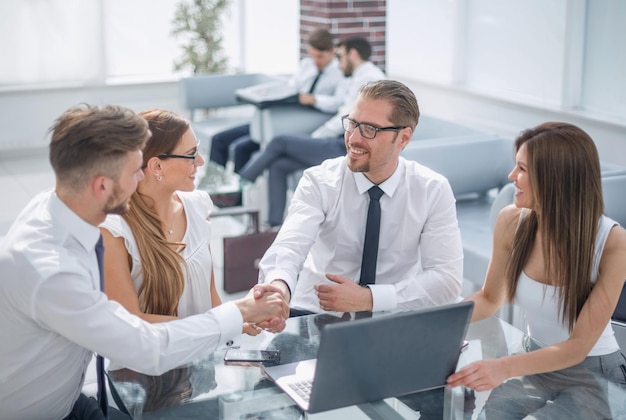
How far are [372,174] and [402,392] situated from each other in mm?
1102

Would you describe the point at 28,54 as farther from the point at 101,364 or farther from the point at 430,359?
the point at 430,359

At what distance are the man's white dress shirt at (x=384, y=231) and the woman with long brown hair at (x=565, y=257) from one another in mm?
369

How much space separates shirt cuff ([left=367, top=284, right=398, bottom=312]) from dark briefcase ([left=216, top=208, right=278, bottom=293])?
1.84 meters

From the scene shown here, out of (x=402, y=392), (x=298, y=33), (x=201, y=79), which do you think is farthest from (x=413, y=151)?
(x=298, y=33)

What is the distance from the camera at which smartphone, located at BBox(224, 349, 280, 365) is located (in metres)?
2.34

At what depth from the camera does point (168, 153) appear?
2619 millimetres

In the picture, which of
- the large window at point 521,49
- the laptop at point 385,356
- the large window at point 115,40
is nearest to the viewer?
the laptop at point 385,356

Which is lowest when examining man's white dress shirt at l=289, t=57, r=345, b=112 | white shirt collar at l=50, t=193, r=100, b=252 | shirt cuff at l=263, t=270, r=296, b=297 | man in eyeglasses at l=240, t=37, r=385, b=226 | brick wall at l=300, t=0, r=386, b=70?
man in eyeglasses at l=240, t=37, r=385, b=226

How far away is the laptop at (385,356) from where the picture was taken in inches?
72.9

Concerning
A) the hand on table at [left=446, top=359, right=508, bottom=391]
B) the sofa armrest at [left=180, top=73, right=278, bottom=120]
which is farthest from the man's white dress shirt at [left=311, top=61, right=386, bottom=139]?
the hand on table at [left=446, top=359, right=508, bottom=391]

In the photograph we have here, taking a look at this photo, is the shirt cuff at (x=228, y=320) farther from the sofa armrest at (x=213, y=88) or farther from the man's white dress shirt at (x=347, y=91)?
the sofa armrest at (x=213, y=88)

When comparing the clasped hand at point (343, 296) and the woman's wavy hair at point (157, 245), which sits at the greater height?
the woman's wavy hair at point (157, 245)

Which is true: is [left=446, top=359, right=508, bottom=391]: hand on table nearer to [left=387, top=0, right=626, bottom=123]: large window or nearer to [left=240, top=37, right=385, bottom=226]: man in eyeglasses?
[left=240, top=37, right=385, bottom=226]: man in eyeglasses

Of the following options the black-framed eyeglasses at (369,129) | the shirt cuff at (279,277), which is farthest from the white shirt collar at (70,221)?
the black-framed eyeglasses at (369,129)
